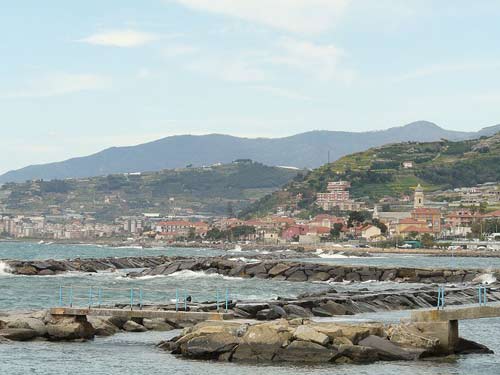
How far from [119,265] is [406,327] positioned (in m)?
65.4

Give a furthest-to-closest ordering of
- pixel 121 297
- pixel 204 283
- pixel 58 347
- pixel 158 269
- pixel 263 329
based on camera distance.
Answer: pixel 158 269 → pixel 204 283 → pixel 121 297 → pixel 58 347 → pixel 263 329

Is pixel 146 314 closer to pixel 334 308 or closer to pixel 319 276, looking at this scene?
pixel 334 308

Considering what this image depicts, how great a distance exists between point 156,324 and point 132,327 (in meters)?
0.81

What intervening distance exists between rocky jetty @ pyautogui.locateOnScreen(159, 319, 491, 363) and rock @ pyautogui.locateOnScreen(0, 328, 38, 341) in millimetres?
5140

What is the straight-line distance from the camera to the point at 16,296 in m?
50.8

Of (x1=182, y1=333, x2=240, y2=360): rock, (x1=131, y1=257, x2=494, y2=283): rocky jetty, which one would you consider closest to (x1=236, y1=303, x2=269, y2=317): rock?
(x1=182, y1=333, x2=240, y2=360): rock

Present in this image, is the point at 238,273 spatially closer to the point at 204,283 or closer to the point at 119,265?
the point at 204,283

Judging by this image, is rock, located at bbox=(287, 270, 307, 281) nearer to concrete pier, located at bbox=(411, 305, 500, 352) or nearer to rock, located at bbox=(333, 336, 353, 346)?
concrete pier, located at bbox=(411, 305, 500, 352)

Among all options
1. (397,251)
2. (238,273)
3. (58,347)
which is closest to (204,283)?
(238,273)

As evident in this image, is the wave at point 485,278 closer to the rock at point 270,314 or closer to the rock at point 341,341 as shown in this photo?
the rock at point 270,314

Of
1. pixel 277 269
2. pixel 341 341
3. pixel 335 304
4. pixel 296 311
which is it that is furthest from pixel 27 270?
pixel 341 341

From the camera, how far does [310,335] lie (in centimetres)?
2584

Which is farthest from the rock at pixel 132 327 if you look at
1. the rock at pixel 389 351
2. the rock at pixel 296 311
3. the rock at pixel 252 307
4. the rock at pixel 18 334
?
the rock at pixel 389 351

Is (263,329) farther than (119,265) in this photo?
No
